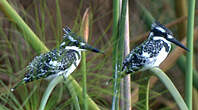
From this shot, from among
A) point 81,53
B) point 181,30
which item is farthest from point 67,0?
point 81,53

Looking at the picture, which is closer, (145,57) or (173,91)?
(173,91)

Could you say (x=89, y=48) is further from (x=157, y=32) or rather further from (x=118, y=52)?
(x=157, y=32)

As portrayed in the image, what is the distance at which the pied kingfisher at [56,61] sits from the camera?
71 cm

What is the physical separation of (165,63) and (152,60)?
69cm

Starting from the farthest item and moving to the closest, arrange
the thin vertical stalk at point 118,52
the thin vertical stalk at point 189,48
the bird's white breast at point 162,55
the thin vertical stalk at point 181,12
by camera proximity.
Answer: the thin vertical stalk at point 181,12
the bird's white breast at point 162,55
the thin vertical stalk at point 189,48
the thin vertical stalk at point 118,52

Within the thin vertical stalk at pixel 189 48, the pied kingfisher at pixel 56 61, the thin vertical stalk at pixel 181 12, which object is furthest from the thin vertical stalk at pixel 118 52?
the thin vertical stalk at pixel 181 12

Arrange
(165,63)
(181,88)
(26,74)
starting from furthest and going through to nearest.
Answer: (181,88) < (165,63) < (26,74)

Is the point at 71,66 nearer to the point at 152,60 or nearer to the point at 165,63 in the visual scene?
Result: the point at 152,60

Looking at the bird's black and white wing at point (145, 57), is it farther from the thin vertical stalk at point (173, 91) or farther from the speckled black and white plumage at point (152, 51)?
the thin vertical stalk at point (173, 91)

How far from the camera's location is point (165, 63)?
61.8 inches

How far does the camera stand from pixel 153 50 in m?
0.96

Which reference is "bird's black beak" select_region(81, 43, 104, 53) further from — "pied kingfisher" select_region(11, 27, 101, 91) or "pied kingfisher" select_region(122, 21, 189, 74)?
"pied kingfisher" select_region(122, 21, 189, 74)

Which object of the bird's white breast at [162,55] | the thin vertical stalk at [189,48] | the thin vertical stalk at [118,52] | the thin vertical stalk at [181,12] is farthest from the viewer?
the thin vertical stalk at [181,12]

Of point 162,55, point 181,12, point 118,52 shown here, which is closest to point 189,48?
point 162,55
